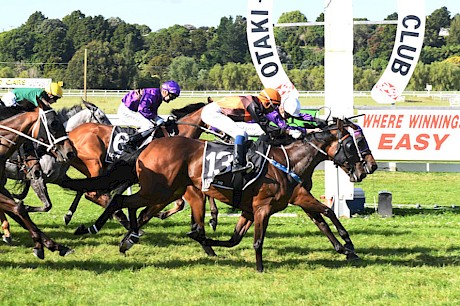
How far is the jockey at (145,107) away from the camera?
28.6 feet

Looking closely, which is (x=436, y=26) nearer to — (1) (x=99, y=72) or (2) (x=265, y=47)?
(1) (x=99, y=72)

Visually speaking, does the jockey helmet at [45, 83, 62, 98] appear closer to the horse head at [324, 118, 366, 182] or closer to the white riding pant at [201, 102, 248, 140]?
the white riding pant at [201, 102, 248, 140]

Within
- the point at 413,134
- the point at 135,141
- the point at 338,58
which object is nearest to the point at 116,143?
the point at 135,141

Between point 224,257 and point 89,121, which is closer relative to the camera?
point 224,257

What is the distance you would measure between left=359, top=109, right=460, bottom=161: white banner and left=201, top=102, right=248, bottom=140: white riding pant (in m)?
4.77

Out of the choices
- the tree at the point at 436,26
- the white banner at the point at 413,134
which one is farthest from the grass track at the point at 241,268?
the tree at the point at 436,26

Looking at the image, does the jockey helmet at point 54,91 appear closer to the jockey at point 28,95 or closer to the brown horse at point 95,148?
the jockey at point 28,95

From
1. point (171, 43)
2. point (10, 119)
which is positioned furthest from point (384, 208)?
point (171, 43)

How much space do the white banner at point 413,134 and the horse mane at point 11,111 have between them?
6.09 m

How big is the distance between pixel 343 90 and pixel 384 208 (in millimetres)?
1951

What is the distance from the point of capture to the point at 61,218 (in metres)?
10.7

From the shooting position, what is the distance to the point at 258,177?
709 centimetres

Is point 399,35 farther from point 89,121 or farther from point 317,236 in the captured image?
point 89,121

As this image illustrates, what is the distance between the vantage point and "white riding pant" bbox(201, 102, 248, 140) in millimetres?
7302
